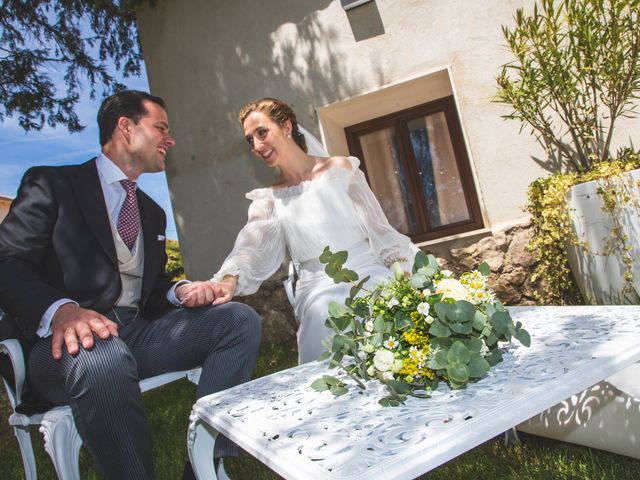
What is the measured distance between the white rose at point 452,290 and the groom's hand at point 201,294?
1134 mm

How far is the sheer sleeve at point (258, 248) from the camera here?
2777 millimetres

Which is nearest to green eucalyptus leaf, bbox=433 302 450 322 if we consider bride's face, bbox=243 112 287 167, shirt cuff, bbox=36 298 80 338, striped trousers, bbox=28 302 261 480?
striped trousers, bbox=28 302 261 480

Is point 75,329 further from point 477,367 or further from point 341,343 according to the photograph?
point 477,367

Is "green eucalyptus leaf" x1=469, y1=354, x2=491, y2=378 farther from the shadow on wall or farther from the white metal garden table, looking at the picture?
the shadow on wall

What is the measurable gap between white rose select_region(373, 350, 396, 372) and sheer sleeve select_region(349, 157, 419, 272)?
159 cm

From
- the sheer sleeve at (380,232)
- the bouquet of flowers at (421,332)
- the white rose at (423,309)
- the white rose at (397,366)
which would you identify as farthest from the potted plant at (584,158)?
the white rose at (397,366)

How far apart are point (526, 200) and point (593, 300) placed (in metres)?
1.28

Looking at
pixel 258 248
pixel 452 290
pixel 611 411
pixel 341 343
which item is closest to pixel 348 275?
pixel 341 343

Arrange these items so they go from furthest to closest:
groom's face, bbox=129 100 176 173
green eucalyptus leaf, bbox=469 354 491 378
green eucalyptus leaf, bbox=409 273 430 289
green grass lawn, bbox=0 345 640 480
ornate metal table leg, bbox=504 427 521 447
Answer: groom's face, bbox=129 100 176 173 → ornate metal table leg, bbox=504 427 521 447 → green grass lawn, bbox=0 345 640 480 → green eucalyptus leaf, bbox=409 273 430 289 → green eucalyptus leaf, bbox=469 354 491 378

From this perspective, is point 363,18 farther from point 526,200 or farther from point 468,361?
point 468,361

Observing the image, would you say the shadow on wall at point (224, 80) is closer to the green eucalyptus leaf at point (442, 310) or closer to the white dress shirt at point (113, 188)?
the white dress shirt at point (113, 188)

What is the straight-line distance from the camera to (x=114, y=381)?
158 cm

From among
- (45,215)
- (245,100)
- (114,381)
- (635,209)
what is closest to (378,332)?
(114,381)

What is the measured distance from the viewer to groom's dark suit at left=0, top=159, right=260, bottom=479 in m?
1.73
